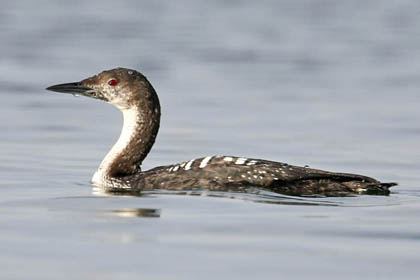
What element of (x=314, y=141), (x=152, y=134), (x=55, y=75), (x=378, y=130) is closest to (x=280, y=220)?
(x=152, y=134)

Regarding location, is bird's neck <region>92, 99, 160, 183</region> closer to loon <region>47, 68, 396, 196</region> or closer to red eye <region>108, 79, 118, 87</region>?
loon <region>47, 68, 396, 196</region>

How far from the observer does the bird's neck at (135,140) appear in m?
12.1

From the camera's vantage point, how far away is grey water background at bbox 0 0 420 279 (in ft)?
27.3

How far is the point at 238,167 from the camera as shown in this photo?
1126 cm

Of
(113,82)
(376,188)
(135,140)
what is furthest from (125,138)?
(376,188)

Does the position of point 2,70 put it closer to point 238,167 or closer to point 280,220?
point 238,167

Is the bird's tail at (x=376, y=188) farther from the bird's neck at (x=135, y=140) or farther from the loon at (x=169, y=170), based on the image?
the bird's neck at (x=135, y=140)

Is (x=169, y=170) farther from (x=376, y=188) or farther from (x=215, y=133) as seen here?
(x=215, y=133)

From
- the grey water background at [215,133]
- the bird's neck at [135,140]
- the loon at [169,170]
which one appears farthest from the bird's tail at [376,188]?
the bird's neck at [135,140]

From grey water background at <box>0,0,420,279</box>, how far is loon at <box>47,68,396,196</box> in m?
0.24

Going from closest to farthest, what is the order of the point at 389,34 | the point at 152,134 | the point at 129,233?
the point at 129,233
the point at 152,134
the point at 389,34

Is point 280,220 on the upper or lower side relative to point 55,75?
lower

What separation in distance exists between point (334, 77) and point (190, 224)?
40.8 ft

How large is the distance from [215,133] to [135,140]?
3326 millimetres
